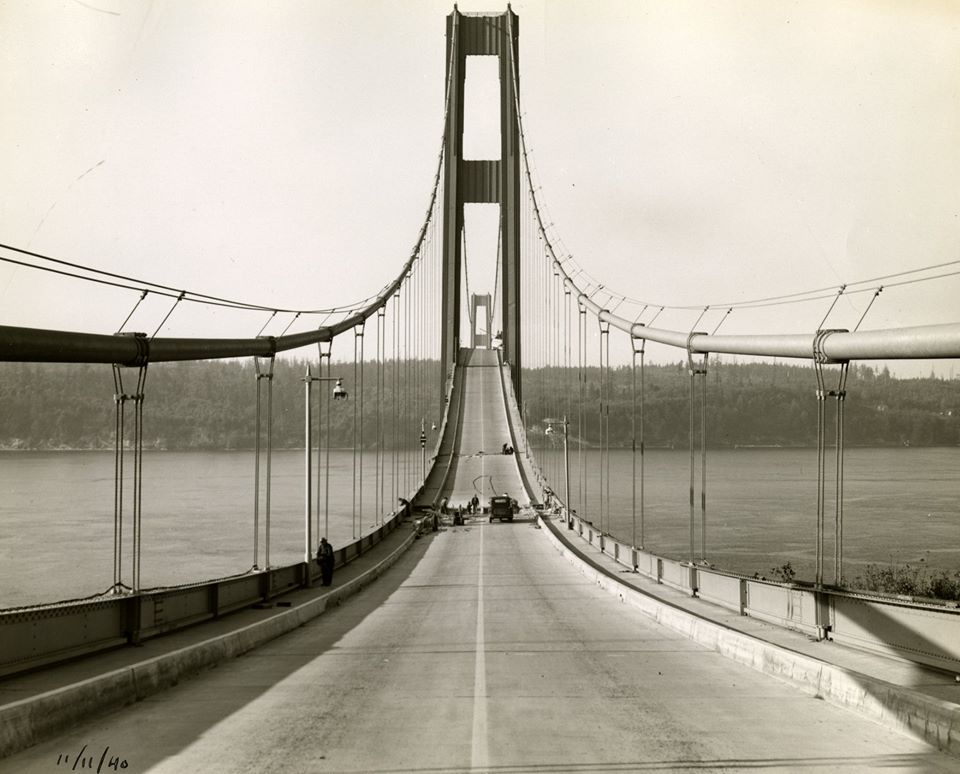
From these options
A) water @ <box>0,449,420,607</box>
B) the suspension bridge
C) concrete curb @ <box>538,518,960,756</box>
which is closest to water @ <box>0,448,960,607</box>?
water @ <box>0,449,420,607</box>

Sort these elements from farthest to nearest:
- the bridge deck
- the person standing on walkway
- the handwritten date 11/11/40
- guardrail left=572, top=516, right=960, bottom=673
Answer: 1. the bridge deck
2. the person standing on walkway
3. guardrail left=572, top=516, right=960, bottom=673
4. the handwritten date 11/11/40

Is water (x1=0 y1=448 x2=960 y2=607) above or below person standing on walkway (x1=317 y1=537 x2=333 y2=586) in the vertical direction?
below

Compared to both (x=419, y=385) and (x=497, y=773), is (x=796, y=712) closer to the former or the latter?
(x=497, y=773)

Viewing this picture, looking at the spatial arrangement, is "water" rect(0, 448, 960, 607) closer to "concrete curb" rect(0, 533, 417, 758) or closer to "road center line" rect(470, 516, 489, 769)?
"road center line" rect(470, 516, 489, 769)

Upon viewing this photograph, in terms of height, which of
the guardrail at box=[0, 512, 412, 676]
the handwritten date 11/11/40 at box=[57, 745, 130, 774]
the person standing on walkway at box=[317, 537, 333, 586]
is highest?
the guardrail at box=[0, 512, 412, 676]

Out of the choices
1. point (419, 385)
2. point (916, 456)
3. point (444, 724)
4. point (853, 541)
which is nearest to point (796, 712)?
point (444, 724)

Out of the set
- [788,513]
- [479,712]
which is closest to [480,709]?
[479,712]
